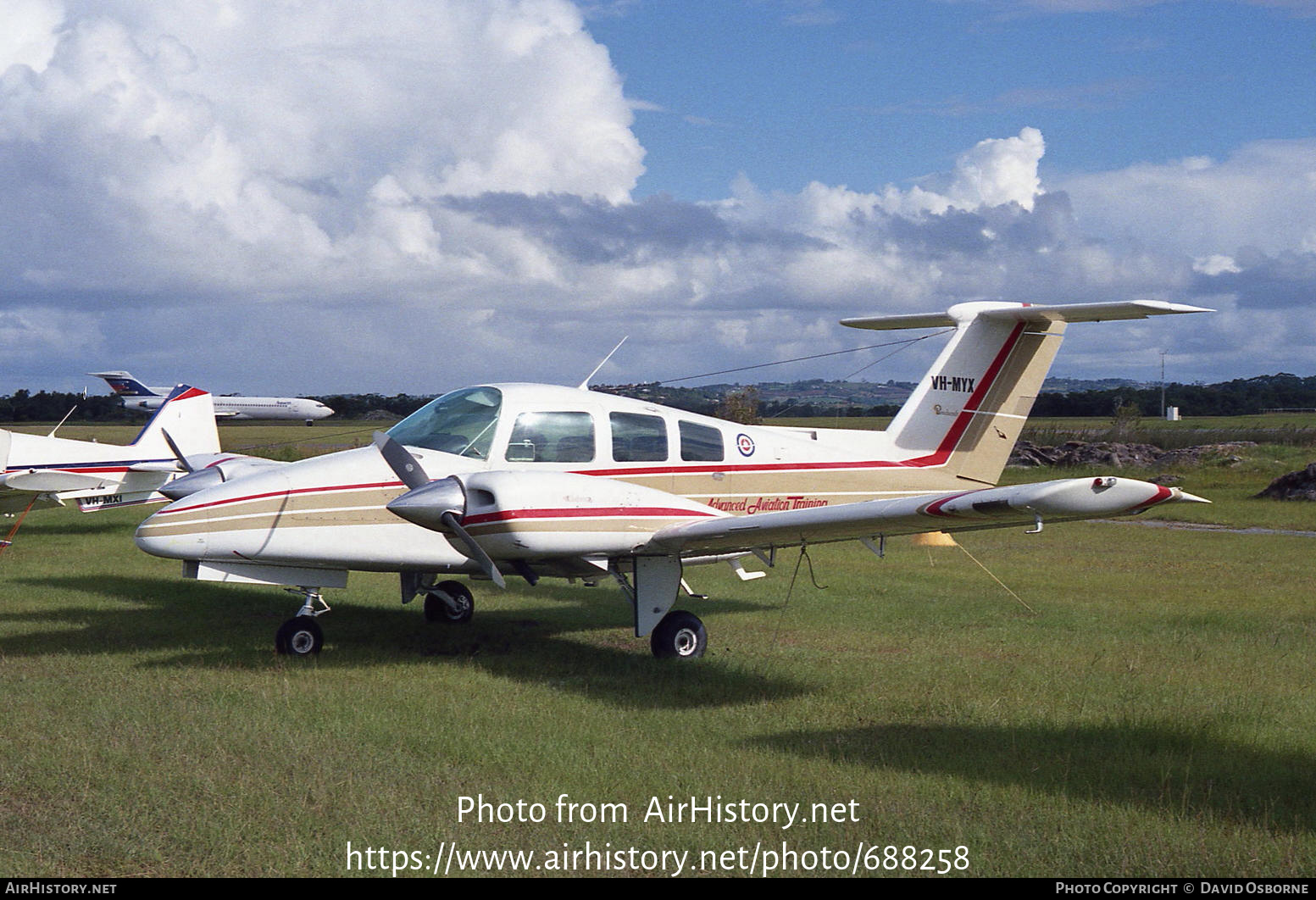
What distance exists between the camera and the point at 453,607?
39.6 ft

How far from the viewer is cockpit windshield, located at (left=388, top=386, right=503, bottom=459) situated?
982 centimetres

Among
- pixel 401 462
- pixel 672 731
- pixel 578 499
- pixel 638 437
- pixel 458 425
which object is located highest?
pixel 458 425

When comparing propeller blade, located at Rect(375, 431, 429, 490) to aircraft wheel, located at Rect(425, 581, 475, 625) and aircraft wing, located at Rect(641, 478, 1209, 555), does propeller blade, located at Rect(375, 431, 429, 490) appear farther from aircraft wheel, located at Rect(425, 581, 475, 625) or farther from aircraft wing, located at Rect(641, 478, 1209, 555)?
aircraft wheel, located at Rect(425, 581, 475, 625)

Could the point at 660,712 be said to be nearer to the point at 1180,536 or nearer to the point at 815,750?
the point at 815,750

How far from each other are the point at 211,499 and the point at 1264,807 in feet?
25.7

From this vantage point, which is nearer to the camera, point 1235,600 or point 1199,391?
point 1235,600

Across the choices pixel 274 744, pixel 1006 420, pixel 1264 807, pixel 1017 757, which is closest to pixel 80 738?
pixel 274 744

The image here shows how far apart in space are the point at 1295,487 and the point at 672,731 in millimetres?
26807

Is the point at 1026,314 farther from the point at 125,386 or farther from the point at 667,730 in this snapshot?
the point at 125,386

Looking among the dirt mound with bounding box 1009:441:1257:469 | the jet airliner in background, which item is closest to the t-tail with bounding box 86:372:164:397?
the jet airliner in background

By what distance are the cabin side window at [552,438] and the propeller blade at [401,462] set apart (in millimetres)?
935

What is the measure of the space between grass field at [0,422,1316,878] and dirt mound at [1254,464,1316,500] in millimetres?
16875

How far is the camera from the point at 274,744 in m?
6.94

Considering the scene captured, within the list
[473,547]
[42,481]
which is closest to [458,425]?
[473,547]
